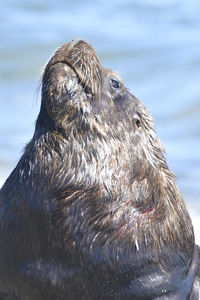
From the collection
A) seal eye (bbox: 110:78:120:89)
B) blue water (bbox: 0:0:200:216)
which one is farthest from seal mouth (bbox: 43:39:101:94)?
blue water (bbox: 0:0:200:216)

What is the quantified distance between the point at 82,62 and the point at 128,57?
8.07 m

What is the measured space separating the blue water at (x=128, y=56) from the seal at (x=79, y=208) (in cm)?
299

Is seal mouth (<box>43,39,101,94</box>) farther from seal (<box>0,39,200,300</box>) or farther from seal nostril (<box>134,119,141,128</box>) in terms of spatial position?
seal nostril (<box>134,119,141,128</box>)

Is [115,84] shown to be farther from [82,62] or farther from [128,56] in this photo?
[128,56]

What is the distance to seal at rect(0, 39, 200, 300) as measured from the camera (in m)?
5.95

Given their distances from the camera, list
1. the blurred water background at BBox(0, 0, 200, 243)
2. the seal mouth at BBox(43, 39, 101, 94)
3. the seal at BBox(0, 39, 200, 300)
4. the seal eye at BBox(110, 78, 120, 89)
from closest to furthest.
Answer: the seal at BBox(0, 39, 200, 300), the seal mouth at BBox(43, 39, 101, 94), the seal eye at BBox(110, 78, 120, 89), the blurred water background at BBox(0, 0, 200, 243)

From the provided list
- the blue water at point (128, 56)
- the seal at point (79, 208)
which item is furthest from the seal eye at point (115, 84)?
the blue water at point (128, 56)

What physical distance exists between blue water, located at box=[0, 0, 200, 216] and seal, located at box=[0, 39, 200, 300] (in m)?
2.99

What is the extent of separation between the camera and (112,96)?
631 centimetres

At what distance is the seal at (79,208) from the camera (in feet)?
19.5

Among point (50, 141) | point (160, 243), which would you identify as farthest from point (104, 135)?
point (160, 243)

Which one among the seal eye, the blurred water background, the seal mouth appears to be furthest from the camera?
the blurred water background

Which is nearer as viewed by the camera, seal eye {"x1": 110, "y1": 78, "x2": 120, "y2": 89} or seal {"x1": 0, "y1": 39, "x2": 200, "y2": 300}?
seal {"x1": 0, "y1": 39, "x2": 200, "y2": 300}

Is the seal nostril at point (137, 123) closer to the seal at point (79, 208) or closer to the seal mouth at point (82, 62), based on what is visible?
the seal at point (79, 208)
